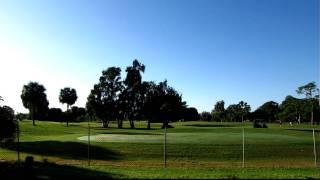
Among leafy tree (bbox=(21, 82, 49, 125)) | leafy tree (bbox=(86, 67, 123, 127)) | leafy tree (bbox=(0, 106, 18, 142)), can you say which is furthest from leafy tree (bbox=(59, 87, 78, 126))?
leafy tree (bbox=(0, 106, 18, 142))

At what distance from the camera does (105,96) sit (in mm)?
110938

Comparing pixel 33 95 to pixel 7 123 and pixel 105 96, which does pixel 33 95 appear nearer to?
pixel 105 96

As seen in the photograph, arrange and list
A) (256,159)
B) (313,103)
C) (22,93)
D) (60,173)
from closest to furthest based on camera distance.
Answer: (60,173), (256,159), (22,93), (313,103)

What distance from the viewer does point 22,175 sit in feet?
62.3

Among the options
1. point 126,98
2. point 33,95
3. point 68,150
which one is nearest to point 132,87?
point 126,98

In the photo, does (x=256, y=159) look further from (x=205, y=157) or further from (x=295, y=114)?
(x=295, y=114)

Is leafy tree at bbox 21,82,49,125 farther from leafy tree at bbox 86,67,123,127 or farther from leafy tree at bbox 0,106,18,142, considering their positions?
leafy tree at bbox 0,106,18,142

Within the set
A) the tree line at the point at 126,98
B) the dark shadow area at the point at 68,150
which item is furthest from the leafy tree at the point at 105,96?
the dark shadow area at the point at 68,150

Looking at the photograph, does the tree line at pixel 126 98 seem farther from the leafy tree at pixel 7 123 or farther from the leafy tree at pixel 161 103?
the leafy tree at pixel 7 123

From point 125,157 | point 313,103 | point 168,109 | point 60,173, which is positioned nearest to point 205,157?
point 125,157

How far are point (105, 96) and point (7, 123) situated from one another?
263 feet

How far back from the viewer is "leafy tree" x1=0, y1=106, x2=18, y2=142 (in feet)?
100

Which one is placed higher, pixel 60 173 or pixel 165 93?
pixel 165 93

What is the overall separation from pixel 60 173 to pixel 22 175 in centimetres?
212
